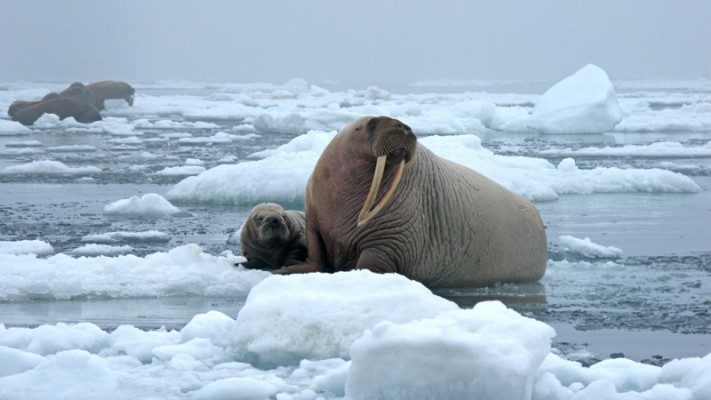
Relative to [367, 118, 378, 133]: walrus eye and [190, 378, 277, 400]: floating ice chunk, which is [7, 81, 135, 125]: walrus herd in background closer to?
[367, 118, 378, 133]: walrus eye

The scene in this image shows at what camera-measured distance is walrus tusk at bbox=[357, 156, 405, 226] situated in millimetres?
5441

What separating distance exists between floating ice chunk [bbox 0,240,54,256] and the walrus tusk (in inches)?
86.8

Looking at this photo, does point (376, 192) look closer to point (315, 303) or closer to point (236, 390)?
point (315, 303)

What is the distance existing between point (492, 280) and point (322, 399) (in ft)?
9.42

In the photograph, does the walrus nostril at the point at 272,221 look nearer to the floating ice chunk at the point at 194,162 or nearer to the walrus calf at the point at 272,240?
the walrus calf at the point at 272,240

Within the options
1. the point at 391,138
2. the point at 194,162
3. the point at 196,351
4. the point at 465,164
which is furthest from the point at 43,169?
the point at 196,351

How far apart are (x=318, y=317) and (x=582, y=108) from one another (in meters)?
16.9

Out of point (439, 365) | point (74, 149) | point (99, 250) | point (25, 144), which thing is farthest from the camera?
point (25, 144)

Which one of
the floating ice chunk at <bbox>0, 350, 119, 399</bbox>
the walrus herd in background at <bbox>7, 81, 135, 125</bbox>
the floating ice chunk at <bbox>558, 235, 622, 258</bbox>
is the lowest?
the floating ice chunk at <bbox>558, 235, 622, 258</bbox>

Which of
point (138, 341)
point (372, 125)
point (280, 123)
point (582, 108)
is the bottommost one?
point (138, 341)

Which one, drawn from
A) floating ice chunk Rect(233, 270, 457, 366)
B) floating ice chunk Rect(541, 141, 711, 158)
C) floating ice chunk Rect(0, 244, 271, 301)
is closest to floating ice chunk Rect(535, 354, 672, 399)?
floating ice chunk Rect(233, 270, 457, 366)

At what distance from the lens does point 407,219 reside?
5906mm

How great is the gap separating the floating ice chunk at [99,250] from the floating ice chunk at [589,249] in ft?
9.21

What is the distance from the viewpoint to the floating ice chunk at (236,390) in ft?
11.1
